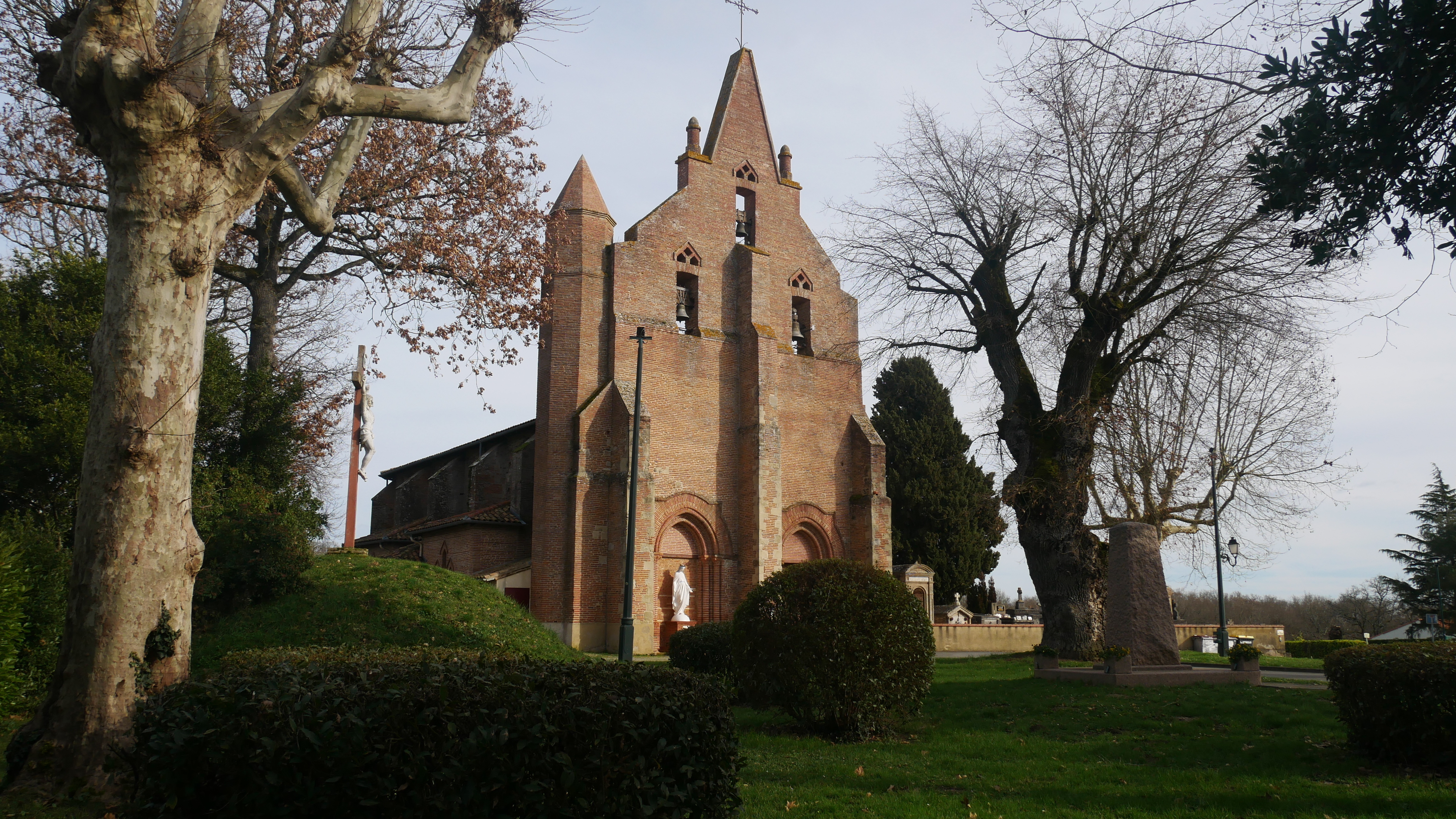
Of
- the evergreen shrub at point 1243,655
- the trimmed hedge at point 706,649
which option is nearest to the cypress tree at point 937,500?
the evergreen shrub at point 1243,655

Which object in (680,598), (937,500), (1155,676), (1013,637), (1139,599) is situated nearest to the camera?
(1155,676)

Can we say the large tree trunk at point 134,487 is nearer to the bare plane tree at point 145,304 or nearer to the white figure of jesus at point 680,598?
the bare plane tree at point 145,304

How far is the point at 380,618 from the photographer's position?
606 inches

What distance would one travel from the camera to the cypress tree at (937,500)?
1535 inches

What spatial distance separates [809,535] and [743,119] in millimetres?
15033

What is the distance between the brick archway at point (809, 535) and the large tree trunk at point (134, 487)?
2270cm

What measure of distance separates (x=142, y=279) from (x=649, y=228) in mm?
21856

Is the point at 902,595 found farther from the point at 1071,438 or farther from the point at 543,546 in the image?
the point at 543,546

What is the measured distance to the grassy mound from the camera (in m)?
14.4

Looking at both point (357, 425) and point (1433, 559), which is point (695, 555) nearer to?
point (357, 425)

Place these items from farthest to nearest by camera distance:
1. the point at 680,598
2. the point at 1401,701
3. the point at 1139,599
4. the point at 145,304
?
the point at 680,598 → the point at 1139,599 → the point at 1401,701 → the point at 145,304

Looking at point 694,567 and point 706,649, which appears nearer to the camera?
point 706,649

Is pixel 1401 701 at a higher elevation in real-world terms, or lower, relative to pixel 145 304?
lower

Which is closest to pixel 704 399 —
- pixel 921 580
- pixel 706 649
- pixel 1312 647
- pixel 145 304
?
pixel 921 580
